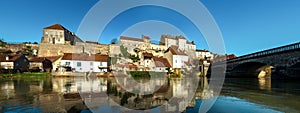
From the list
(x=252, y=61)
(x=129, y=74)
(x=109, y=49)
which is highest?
(x=109, y=49)

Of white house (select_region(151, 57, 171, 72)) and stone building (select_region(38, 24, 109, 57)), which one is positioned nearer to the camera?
white house (select_region(151, 57, 171, 72))

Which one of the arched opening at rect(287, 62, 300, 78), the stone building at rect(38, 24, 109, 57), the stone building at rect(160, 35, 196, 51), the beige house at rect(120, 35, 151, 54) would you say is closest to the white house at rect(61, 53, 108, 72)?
the stone building at rect(38, 24, 109, 57)

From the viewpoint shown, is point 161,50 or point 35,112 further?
point 161,50

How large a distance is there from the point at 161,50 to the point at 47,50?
4851cm

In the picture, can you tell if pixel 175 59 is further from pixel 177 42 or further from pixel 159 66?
pixel 177 42

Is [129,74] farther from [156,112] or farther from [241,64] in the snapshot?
[156,112]

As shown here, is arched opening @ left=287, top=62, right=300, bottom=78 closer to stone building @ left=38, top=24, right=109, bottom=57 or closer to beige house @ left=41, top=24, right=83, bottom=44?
stone building @ left=38, top=24, right=109, bottom=57

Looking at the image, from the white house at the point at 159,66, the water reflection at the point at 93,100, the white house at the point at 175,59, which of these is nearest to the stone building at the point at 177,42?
the white house at the point at 175,59

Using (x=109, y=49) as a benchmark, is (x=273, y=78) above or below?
below

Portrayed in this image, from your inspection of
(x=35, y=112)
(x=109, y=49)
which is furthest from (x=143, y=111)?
(x=109, y=49)

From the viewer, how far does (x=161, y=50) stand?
8475cm

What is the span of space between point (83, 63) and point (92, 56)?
474 centimetres

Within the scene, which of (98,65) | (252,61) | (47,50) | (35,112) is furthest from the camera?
(47,50)

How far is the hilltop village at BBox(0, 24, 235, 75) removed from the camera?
4725cm
